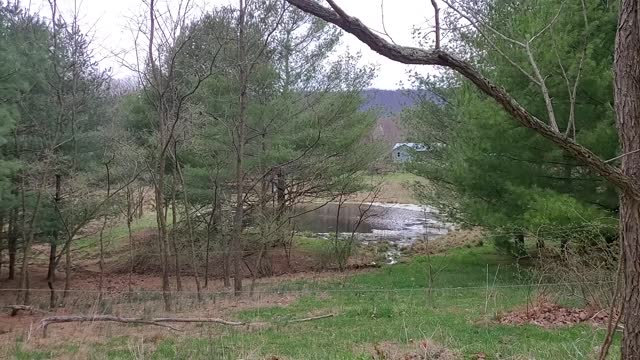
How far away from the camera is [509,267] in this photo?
58.3 feet

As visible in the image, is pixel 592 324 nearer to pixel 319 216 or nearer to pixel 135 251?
pixel 135 251

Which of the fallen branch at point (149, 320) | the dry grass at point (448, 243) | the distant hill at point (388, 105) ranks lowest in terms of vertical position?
the fallen branch at point (149, 320)

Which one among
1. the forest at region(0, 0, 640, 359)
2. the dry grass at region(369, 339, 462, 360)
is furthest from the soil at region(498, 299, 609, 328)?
the dry grass at region(369, 339, 462, 360)

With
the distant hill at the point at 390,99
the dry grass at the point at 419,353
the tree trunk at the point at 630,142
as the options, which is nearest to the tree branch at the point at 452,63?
the tree trunk at the point at 630,142

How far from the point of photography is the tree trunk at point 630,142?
2754 millimetres

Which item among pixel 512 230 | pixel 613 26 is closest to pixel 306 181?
pixel 512 230

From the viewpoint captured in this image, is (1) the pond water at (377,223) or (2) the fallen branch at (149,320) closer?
(2) the fallen branch at (149,320)

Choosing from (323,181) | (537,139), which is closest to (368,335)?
(537,139)

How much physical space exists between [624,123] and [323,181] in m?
19.0

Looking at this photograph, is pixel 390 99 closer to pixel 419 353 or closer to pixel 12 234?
pixel 12 234

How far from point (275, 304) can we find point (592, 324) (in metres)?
→ 7.00

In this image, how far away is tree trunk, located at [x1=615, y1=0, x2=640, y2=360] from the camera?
9.04 ft

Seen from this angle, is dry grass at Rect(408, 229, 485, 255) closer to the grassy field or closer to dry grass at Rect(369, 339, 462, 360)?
the grassy field

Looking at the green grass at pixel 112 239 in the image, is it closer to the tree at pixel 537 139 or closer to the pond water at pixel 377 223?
the pond water at pixel 377 223
